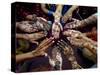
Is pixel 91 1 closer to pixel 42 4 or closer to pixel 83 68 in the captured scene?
pixel 42 4

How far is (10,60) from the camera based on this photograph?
162 cm

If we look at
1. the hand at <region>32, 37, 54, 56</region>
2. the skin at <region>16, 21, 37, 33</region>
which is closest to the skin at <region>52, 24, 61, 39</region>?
the hand at <region>32, 37, 54, 56</region>

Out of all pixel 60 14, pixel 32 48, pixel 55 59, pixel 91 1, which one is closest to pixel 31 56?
pixel 32 48

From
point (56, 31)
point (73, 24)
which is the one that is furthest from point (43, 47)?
point (73, 24)

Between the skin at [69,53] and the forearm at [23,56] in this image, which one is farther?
the skin at [69,53]

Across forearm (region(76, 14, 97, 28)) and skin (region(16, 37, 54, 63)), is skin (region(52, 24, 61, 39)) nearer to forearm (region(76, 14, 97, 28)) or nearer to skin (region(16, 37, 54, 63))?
skin (region(16, 37, 54, 63))

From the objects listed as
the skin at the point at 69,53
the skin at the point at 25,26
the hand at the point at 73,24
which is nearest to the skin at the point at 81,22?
the hand at the point at 73,24

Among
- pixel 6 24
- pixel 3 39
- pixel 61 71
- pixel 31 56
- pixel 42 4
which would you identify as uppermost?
pixel 42 4

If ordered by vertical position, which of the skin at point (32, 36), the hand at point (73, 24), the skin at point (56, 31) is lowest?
the skin at point (32, 36)

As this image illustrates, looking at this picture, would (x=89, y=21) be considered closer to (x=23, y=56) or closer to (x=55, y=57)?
(x=55, y=57)

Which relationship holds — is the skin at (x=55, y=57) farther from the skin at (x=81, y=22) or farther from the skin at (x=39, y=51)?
the skin at (x=81, y=22)

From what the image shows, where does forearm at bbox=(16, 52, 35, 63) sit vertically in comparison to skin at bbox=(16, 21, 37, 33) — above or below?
below

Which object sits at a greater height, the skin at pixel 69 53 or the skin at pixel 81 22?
the skin at pixel 81 22

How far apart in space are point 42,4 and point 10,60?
17.6 inches
